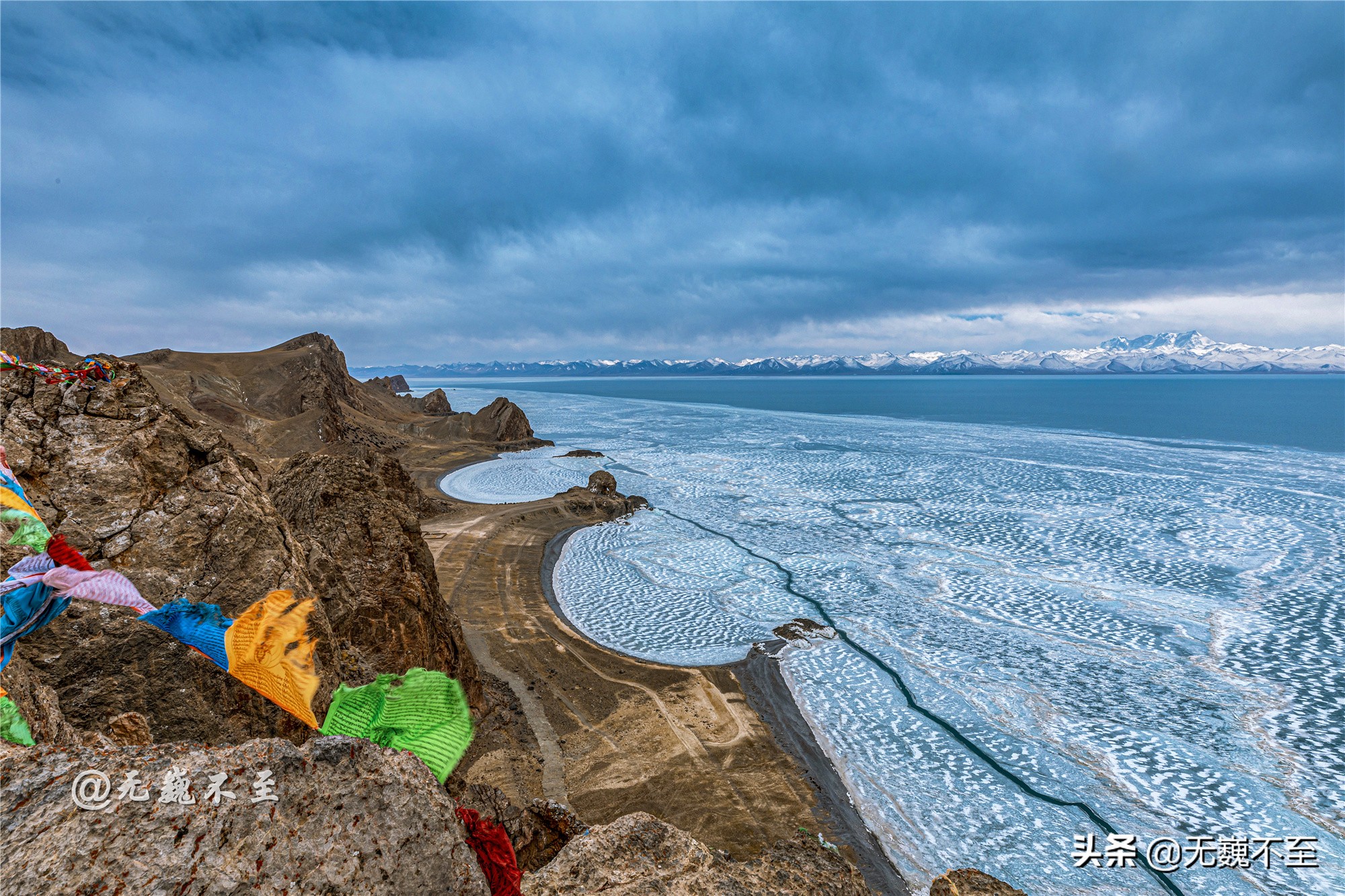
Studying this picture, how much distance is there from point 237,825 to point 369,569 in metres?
7.86

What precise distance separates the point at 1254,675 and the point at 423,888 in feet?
65.4

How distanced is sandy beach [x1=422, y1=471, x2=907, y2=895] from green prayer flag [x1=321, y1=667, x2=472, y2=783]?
4581 mm

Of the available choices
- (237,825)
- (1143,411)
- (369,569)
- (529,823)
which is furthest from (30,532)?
(1143,411)

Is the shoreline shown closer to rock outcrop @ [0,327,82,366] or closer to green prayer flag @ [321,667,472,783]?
green prayer flag @ [321,667,472,783]

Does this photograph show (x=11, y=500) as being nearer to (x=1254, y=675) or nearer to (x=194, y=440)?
(x=194, y=440)

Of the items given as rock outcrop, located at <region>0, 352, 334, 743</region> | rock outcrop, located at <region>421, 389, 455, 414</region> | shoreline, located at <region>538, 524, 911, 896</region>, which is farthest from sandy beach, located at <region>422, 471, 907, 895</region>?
rock outcrop, located at <region>421, 389, 455, 414</region>

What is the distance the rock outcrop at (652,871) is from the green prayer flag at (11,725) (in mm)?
2905

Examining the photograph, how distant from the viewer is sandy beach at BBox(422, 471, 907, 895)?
9117 millimetres

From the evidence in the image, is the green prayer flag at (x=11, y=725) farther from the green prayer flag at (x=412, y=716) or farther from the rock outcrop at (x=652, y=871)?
the rock outcrop at (x=652, y=871)

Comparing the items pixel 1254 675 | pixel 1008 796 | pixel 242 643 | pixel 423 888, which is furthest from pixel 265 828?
pixel 1254 675

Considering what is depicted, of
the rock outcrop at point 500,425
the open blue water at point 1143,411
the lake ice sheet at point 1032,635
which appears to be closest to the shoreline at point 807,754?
the lake ice sheet at point 1032,635

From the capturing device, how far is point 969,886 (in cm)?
528

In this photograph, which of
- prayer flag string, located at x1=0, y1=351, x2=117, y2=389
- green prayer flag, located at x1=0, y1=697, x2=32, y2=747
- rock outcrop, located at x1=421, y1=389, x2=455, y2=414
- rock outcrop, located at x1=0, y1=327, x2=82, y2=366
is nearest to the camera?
green prayer flag, located at x1=0, y1=697, x2=32, y2=747

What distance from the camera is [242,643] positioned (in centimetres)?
333
